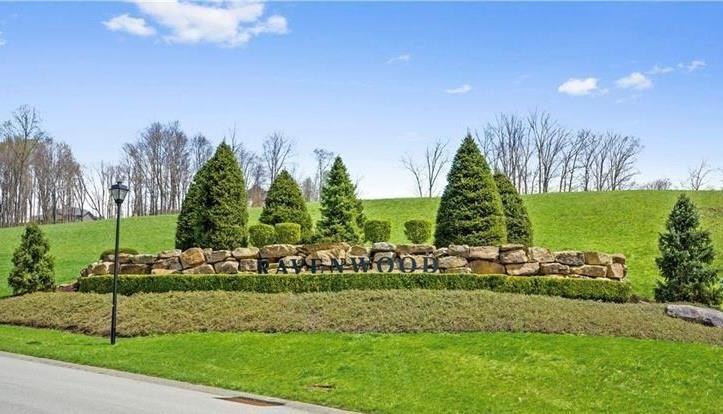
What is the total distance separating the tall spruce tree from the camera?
68.3ft

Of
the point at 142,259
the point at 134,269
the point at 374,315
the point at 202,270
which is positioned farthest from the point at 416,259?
the point at 134,269

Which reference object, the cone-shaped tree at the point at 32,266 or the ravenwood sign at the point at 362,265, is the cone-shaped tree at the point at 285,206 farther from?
the cone-shaped tree at the point at 32,266

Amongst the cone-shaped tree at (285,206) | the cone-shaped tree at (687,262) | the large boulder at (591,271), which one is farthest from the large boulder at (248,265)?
the cone-shaped tree at (687,262)

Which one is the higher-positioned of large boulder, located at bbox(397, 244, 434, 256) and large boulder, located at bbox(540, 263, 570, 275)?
large boulder, located at bbox(397, 244, 434, 256)

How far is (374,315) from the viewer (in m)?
14.6

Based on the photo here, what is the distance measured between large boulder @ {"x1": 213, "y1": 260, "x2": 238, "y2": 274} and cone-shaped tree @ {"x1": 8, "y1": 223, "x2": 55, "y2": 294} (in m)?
7.66

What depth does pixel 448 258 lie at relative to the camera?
18344 mm

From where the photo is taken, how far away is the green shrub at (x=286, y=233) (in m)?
21.9

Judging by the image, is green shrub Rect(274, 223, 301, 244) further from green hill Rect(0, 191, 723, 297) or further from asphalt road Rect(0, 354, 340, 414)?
green hill Rect(0, 191, 723, 297)

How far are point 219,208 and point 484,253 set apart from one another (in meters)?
8.56

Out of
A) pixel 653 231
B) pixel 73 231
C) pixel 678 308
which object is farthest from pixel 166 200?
pixel 678 308

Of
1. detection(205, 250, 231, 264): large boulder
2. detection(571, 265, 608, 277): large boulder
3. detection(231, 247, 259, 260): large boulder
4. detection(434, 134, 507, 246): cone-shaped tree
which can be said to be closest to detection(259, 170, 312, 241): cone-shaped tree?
detection(231, 247, 259, 260): large boulder

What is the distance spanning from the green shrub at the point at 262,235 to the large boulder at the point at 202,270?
2.26 m

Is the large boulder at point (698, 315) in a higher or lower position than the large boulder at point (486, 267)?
lower
